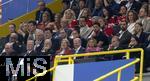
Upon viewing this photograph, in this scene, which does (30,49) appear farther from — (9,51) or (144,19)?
(144,19)

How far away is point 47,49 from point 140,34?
283 cm

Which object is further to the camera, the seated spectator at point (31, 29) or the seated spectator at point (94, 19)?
the seated spectator at point (31, 29)

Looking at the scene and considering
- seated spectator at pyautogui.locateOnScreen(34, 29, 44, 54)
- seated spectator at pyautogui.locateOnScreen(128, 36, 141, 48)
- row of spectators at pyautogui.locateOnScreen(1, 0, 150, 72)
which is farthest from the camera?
seated spectator at pyautogui.locateOnScreen(34, 29, 44, 54)

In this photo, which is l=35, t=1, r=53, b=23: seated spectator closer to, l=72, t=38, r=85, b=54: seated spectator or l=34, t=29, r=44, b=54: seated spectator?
l=34, t=29, r=44, b=54: seated spectator

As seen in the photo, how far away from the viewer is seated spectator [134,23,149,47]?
9.52 meters

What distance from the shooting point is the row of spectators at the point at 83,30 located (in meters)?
10.0

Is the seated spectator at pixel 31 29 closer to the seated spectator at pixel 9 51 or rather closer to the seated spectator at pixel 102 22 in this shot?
the seated spectator at pixel 9 51

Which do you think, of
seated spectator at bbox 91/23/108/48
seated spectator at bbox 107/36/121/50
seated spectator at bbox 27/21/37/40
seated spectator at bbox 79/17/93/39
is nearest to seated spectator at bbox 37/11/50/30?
seated spectator at bbox 27/21/37/40

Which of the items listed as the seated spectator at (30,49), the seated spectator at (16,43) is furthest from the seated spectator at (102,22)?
the seated spectator at (16,43)

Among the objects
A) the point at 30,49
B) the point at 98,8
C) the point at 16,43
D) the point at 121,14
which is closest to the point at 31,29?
the point at 16,43

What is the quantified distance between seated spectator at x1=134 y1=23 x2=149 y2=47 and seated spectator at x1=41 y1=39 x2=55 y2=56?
2.48 meters

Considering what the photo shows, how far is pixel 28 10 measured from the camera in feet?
49.5

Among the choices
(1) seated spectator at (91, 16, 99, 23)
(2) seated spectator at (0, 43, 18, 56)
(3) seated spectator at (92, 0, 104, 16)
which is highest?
(3) seated spectator at (92, 0, 104, 16)

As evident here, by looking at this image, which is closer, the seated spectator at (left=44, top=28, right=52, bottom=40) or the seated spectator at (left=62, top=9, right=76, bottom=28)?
the seated spectator at (left=44, top=28, right=52, bottom=40)
